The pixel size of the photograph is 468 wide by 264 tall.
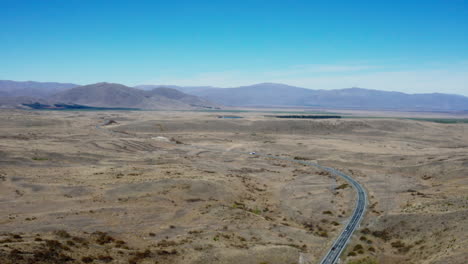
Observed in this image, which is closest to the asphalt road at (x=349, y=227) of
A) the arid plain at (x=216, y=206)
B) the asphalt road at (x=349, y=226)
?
the asphalt road at (x=349, y=226)

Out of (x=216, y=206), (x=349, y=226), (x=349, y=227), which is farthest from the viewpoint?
(x=216, y=206)

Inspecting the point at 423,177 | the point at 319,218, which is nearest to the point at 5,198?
the point at 319,218

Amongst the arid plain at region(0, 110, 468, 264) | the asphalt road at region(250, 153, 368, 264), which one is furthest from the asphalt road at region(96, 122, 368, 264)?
the arid plain at region(0, 110, 468, 264)

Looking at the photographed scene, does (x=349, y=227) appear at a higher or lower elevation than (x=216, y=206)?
lower

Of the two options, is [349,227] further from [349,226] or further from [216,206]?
[216,206]

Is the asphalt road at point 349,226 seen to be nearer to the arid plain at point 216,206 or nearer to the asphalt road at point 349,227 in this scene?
the asphalt road at point 349,227

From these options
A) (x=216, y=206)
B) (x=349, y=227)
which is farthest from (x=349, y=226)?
(x=216, y=206)

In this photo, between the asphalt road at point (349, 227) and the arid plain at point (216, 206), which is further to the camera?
the asphalt road at point (349, 227)

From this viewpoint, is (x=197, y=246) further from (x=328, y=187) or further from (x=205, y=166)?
(x=205, y=166)

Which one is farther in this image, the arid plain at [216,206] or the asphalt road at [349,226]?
the asphalt road at [349,226]
